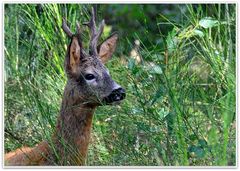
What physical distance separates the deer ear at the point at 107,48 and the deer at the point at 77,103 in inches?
1.4

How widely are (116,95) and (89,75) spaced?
32 centimetres

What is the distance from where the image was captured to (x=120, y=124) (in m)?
6.19

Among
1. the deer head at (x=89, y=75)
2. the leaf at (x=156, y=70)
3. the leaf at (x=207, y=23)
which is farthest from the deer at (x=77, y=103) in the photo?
the leaf at (x=207, y=23)

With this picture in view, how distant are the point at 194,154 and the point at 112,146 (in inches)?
23.6

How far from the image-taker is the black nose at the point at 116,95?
6.00m

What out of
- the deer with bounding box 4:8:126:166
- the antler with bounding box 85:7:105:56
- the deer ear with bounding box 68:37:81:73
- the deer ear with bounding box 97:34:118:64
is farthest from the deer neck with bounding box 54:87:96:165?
the deer ear with bounding box 97:34:118:64

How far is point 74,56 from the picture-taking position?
20.6 ft

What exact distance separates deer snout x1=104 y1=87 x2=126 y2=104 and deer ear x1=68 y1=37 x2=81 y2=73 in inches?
14.1

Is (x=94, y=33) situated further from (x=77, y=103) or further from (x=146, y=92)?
(x=146, y=92)

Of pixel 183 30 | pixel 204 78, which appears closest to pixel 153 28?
pixel 204 78

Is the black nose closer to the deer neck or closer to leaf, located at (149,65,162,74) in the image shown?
the deer neck

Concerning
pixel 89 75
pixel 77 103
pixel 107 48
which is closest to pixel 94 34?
pixel 107 48

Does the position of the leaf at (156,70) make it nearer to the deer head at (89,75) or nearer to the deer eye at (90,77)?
the deer head at (89,75)

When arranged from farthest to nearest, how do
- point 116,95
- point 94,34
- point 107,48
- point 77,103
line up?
point 107,48 → point 94,34 → point 77,103 → point 116,95
